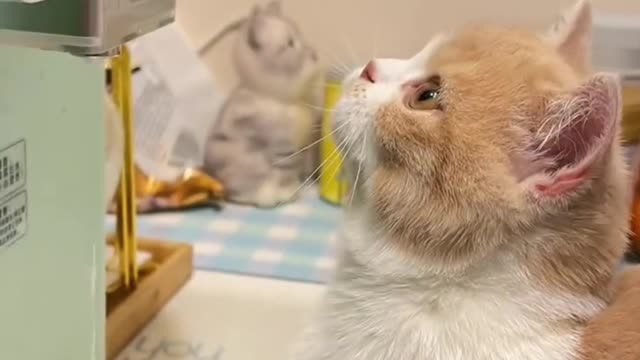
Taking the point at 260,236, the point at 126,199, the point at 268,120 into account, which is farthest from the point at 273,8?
the point at 126,199

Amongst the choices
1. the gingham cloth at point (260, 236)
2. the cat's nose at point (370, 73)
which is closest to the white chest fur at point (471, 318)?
the cat's nose at point (370, 73)

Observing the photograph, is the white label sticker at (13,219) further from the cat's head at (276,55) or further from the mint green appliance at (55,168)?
the cat's head at (276,55)

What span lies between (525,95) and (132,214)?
441 mm

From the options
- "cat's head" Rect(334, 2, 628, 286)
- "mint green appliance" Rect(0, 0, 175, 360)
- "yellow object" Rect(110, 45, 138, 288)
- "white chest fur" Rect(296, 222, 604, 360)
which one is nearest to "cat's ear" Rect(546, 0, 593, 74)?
"cat's head" Rect(334, 2, 628, 286)

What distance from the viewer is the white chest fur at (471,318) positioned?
609 mm

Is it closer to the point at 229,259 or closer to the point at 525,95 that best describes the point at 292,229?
the point at 229,259

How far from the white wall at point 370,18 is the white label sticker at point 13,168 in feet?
2.23

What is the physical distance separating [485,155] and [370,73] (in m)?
0.12

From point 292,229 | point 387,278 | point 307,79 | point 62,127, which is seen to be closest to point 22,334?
point 62,127

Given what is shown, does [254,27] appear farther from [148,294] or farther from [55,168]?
[55,168]

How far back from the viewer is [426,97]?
2.07 feet

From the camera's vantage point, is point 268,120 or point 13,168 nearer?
point 13,168

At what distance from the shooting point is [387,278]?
0.65 m

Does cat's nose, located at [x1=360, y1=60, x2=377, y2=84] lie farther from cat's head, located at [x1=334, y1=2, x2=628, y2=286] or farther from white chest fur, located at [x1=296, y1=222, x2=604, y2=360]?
white chest fur, located at [x1=296, y1=222, x2=604, y2=360]
